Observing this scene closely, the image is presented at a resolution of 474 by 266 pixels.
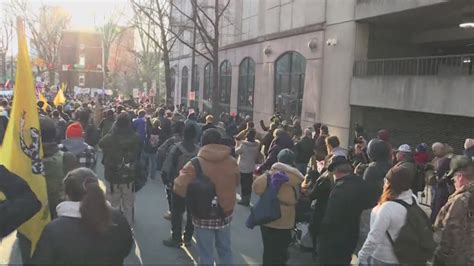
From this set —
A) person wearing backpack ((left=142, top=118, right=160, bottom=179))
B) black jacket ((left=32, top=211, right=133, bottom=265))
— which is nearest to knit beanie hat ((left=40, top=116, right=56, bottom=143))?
black jacket ((left=32, top=211, right=133, bottom=265))

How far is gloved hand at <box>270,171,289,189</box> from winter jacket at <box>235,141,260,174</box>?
464 cm

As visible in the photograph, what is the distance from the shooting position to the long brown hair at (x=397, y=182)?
159 inches

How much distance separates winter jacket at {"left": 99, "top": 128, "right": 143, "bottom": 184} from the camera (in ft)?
23.5

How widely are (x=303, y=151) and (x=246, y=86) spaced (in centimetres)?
1671

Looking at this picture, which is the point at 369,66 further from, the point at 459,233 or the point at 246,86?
the point at 459,233

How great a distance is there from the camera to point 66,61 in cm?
5881

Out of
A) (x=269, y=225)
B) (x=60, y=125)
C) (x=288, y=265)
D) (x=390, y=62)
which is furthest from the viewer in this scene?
(x=390, y=62)

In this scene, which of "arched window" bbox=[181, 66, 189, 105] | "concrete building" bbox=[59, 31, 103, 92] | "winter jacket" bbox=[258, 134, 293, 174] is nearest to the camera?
"winter jacket" bbox=[258, 134, 293, 174]

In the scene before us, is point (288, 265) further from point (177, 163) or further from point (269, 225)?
point (177, 163)

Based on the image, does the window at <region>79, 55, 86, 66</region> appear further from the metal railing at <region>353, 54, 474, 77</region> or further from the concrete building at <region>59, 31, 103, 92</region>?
the metal railing at <region>353, 54, 474, 77</region>

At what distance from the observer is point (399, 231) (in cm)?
395

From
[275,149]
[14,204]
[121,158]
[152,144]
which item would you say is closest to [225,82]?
[152,144]

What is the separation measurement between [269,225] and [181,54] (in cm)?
3728

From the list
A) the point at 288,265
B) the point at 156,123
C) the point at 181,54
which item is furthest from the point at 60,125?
the point at 181,54
